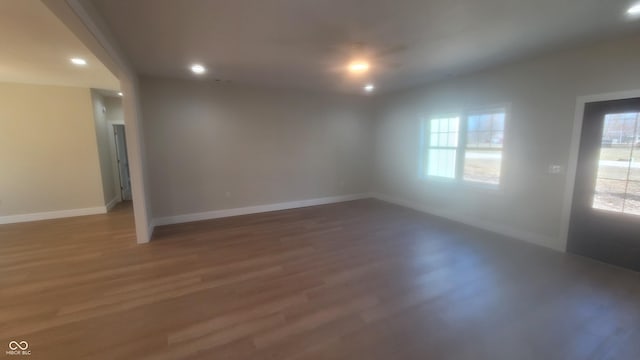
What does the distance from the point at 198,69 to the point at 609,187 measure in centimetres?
591

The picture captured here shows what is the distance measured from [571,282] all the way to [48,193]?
8.49 m

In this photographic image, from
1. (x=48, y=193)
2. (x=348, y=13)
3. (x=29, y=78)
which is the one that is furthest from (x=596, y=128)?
(x=48, y=193)

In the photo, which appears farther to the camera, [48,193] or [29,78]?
[48,193]

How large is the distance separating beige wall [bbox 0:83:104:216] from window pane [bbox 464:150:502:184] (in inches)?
296

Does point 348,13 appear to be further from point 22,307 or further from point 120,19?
point 22,307

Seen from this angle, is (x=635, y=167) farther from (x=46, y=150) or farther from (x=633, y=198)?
(x=46, y=150)

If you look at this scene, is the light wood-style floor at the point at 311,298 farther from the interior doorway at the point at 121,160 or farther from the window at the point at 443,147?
the interior doorway at the point at 121,160

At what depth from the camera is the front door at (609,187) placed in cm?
303

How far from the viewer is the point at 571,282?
2.78m

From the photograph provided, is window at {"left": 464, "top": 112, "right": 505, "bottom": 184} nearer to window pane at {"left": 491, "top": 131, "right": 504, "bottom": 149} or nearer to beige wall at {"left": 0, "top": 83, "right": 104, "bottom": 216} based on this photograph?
window pane at {"left": 491, "top": 131, "right": 504, "bottom": 149}

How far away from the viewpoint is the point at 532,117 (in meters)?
3.83

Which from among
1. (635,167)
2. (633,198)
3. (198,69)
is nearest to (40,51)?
(198,69)

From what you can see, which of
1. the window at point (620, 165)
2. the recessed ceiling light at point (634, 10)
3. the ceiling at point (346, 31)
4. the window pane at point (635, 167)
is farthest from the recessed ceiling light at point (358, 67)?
the window pane at point (635, 167)

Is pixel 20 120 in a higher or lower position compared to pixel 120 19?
lower
